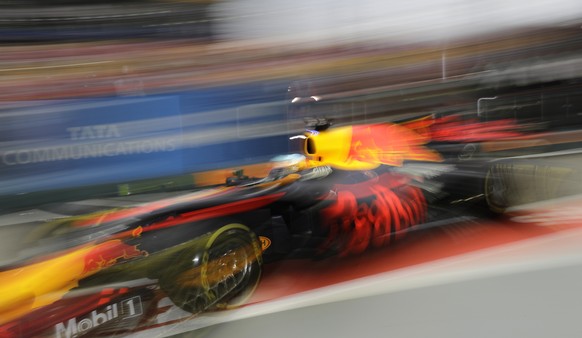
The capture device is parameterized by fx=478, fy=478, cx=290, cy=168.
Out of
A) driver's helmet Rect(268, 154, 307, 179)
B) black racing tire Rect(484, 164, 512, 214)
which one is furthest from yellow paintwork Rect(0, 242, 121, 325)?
black racing tire Rect(484, 164, 512, 214)

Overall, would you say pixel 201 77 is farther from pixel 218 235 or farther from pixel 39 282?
pixel 39 282

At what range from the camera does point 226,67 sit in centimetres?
121

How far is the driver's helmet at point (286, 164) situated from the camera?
1343 millimetres

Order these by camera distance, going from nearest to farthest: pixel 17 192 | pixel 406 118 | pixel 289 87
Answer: pixel 17 192, pixel 289 87, pixel 406 118

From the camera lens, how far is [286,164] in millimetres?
1416

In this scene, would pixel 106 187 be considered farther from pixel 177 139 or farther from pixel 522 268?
pixel 522 268

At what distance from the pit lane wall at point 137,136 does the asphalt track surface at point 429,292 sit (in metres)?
0.54

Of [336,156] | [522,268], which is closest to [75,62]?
[336,156]

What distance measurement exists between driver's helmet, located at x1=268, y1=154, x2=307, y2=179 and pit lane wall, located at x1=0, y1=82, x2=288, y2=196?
0.12 ft

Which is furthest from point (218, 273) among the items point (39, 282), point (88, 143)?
point (88, 143)

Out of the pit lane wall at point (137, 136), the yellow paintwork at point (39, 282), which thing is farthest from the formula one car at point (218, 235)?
the pit lane wall at point (137, 136)

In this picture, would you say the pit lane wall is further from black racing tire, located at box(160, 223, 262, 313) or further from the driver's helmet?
black racing tire, located at box(160, 223, 262, 313)

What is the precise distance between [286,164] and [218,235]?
321 millimetres

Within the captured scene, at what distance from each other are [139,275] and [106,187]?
384 mm
